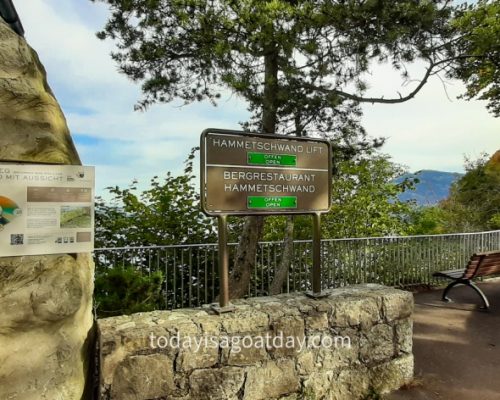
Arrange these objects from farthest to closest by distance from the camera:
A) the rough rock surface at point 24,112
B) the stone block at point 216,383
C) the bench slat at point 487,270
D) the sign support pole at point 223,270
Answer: the bench slat at point 487,270, the sign support pole at point 223,270, the stone block at point 216,383, the rough rock surface at point 24,112

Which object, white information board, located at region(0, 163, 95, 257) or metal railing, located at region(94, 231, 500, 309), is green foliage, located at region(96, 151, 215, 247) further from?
white information board, located at region(0, 163, 95, 257)

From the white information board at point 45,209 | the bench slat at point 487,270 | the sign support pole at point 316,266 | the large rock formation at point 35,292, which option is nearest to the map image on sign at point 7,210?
the white information board at point 45,209

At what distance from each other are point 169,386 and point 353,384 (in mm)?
1612

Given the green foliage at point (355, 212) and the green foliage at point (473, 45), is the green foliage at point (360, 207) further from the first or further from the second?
the green foliage at point (473, 45)

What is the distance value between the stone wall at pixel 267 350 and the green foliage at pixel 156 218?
395cm

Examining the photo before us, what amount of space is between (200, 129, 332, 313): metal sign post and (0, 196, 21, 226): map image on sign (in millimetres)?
1249

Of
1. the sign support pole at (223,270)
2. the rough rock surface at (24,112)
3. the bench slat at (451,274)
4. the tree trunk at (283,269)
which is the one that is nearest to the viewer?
the rough rock surface at (24,112)

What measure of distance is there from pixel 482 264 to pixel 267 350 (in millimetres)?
4367

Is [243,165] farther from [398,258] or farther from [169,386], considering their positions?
[398,258]

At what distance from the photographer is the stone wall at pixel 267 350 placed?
2.33m

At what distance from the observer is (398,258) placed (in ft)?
23.5

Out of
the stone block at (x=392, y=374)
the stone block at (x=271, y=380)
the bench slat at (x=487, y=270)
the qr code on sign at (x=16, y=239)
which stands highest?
the qr code on sign at (x=16, y=239)

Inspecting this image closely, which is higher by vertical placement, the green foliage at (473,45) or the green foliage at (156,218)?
the green foliage at (473,45)

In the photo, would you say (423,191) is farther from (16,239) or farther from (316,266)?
(16,239)
